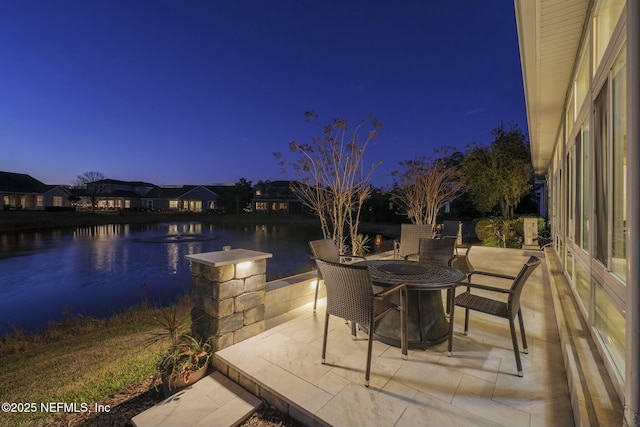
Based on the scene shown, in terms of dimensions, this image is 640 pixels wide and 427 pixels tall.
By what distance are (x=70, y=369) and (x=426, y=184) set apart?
26.2 feet

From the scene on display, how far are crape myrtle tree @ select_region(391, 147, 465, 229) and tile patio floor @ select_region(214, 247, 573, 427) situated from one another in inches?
211

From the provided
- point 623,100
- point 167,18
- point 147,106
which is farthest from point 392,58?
point 147,106

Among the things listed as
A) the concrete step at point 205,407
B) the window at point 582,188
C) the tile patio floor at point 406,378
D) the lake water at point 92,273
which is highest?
the window at point 582,188

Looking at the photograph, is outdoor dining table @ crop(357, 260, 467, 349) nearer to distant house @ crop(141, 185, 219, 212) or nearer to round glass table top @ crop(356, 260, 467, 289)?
round glass table top @ crop(356, 260, 467, 289)

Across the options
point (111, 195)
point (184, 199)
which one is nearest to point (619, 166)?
point (184, 199)

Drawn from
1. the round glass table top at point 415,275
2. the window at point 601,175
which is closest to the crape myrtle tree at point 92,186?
the round glass table top at point 415,275

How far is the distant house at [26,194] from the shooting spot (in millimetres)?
29312

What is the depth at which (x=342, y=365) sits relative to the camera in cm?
227

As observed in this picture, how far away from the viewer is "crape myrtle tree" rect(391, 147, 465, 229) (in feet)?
26.6

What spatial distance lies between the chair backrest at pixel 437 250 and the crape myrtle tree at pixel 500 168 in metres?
7.22

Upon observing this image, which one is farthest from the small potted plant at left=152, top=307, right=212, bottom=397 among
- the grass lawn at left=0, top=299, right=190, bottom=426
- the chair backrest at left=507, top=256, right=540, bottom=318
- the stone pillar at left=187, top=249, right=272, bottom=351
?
the chair backrest at left=507, top=256, right=540, bottom=318

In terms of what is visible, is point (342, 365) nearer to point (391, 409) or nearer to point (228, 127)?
point (391, 409)

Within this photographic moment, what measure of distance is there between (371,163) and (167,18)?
466 inches

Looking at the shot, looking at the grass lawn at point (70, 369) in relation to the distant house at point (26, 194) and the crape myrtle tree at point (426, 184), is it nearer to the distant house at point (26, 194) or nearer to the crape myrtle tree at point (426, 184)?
the crape myrtle tree at point (426, 184)
